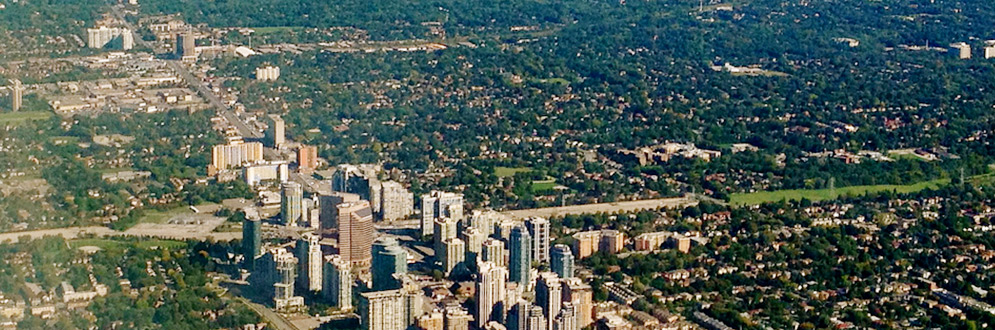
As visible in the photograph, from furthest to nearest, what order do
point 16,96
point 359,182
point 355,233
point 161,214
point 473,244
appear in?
point 16,96
point 359,182
point 161,214
point 355,233
point 473,244

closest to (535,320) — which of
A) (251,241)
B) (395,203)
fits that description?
(251,241)

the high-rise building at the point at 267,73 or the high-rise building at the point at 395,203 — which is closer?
the high-rise building at the point at 395,203

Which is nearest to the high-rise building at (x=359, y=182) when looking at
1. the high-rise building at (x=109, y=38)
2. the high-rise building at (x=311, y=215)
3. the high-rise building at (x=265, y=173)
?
the high-rise building at (x=311, y=215)

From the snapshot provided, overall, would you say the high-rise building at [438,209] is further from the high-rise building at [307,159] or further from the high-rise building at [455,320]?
the high-rise building at [455,320]

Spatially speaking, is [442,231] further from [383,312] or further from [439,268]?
[383,312]

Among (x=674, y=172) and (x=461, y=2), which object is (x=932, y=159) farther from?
(x=461, y=2)

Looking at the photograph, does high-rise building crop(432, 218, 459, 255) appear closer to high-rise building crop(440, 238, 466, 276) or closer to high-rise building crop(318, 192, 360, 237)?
high-rise building crop(440, 238, 466, 276)
